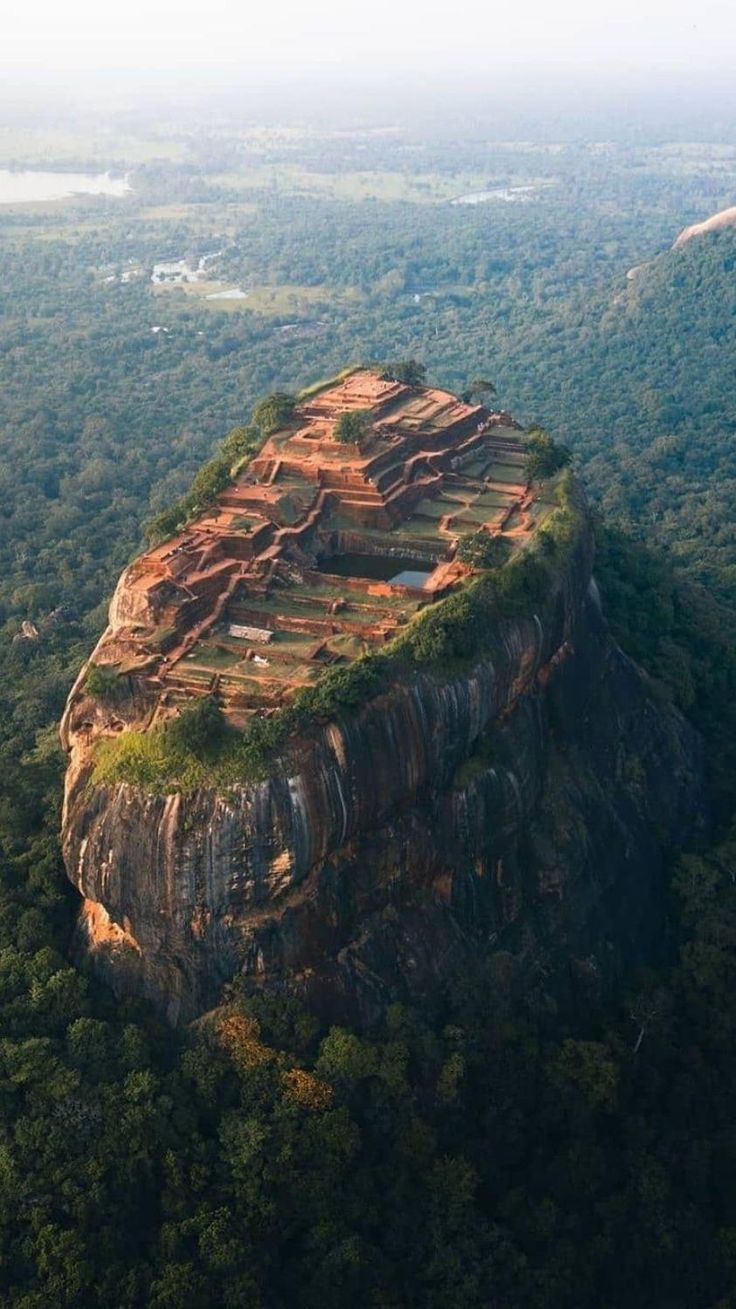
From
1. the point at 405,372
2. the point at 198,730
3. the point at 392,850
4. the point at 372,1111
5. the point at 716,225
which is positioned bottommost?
the point at 372,1111

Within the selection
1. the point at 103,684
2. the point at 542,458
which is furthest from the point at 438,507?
the point at 103,684

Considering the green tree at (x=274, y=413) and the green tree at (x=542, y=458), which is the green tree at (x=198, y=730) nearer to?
the green tree at (x=274, y=413)

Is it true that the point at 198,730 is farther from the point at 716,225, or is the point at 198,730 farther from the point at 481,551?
the point at 716,225

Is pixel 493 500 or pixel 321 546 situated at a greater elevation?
pixel 493 500

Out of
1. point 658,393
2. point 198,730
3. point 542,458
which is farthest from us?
point 658,393

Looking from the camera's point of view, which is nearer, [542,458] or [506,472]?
[542,458]

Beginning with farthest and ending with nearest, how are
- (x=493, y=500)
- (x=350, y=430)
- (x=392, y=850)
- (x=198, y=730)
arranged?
1. (x=493, y=500)
2. (x=350, y=430)
3. (x=392, y=850)
4. (x=198, y=730)

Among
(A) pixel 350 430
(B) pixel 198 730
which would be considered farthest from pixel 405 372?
(B) pixel 198 730

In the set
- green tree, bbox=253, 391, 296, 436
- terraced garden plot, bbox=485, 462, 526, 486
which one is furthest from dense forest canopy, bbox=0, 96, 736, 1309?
green tree, bbox=253, 391, 296, 436
